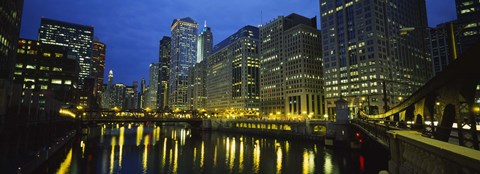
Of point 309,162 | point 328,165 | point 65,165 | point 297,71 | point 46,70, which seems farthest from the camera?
point 297,71

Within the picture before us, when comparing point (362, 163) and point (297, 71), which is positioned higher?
point (297, 71)

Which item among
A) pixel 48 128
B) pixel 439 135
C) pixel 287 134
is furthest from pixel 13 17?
pixel 439 135

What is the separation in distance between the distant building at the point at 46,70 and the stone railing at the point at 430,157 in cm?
16280

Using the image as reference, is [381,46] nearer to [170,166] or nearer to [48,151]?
[170,166]

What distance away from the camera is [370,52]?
143m

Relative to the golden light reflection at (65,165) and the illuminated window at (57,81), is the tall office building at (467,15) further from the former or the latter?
the illuminated window at (57,81)

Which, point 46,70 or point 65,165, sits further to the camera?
point 46,70

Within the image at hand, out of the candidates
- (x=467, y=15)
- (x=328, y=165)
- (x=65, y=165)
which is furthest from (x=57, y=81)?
(x=467, y=15)

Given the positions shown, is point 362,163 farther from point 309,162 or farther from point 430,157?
point 430,157

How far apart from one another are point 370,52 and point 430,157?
143802mm

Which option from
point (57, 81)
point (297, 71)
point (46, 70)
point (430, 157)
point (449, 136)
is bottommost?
point (430, 157)

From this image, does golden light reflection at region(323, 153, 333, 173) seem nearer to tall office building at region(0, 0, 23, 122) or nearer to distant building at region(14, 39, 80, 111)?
tall office building at region(0, 0, 23, 122)

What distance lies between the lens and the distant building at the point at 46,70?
15175 centimetres

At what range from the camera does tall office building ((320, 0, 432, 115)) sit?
141 meters
